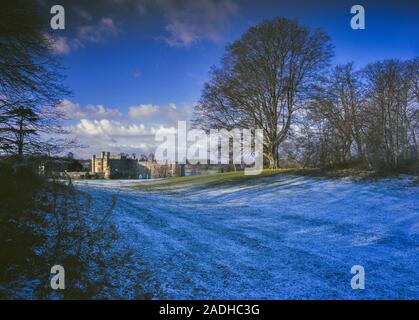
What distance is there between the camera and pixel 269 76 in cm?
2456

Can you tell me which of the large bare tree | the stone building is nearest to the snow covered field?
the large bare tree

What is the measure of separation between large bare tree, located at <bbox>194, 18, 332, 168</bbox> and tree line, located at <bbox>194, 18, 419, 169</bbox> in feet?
0.27

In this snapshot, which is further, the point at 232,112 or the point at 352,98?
the point at 232,112

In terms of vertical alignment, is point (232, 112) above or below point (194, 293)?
above

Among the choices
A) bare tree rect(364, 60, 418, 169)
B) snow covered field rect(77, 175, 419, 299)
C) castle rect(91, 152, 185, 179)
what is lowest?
snow covered field rect(77, 175, 419, 299)

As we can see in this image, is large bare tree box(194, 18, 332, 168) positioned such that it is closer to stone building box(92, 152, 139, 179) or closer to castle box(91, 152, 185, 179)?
A: castle box(91, 152, 185, 179)

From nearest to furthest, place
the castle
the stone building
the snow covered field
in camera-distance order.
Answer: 1. the snow covered field
2. the castle
3. the stone building

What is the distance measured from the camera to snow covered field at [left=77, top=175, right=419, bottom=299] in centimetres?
553

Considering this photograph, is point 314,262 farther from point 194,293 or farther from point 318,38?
point 318,38
